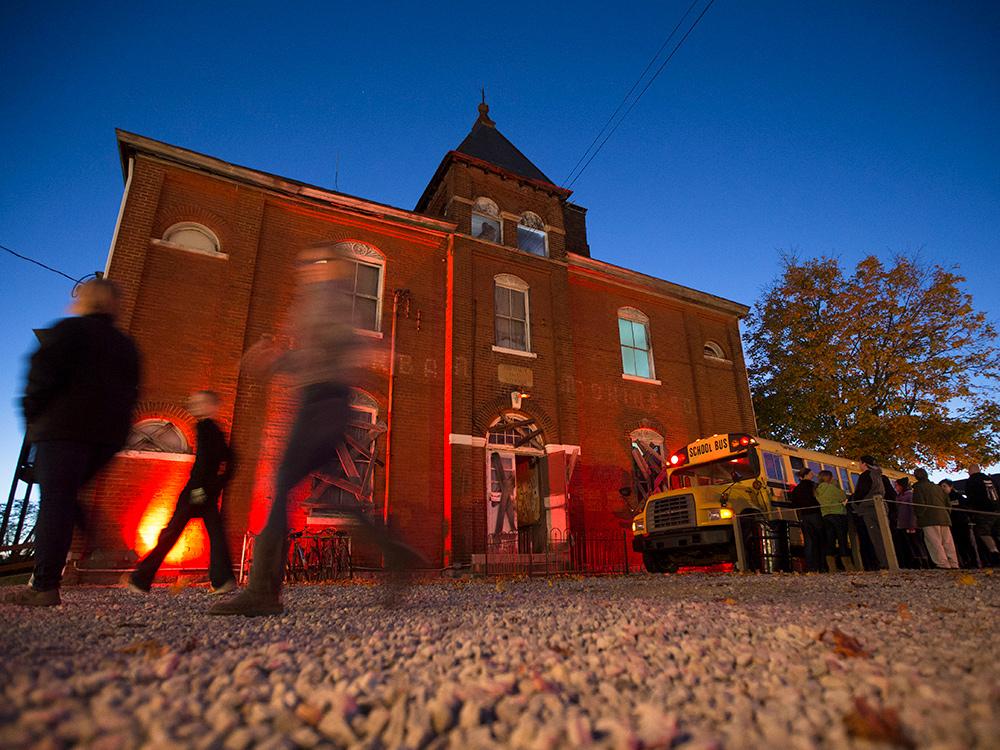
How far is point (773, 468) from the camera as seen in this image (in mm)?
11023

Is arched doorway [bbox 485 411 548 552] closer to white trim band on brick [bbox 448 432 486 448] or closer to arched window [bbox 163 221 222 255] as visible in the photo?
white trim band on brick [bbox 448 432 486 448]

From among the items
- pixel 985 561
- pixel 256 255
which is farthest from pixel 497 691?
pixel 985 561

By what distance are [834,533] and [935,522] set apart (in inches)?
92.9

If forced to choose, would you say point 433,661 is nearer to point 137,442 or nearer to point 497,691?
point 497,691

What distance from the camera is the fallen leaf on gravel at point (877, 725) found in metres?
1.21

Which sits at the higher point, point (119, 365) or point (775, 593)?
point (119, 365)

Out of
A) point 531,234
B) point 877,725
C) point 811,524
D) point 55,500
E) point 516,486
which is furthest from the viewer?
point 531,234

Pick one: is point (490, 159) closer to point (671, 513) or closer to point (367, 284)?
point (367, 284)

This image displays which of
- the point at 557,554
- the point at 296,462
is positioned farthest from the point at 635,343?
the point at 296,462

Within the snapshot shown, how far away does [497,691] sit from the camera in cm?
159

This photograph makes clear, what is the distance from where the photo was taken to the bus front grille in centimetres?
976

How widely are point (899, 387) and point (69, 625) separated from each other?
2305cm

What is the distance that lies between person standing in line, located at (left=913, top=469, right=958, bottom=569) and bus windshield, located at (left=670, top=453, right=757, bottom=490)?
3.00 metres

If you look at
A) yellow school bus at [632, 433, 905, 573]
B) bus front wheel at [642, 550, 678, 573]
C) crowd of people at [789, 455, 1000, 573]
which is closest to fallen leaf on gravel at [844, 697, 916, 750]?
crowd of people at [789, 455, 1000, 573]
